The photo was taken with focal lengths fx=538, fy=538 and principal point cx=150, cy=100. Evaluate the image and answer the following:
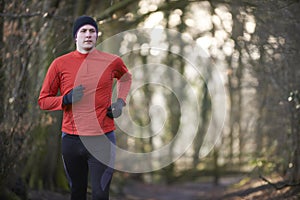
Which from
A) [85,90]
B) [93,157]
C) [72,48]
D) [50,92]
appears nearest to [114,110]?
[85,90]

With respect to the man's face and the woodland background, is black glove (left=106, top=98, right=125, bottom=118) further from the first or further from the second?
the woodland background

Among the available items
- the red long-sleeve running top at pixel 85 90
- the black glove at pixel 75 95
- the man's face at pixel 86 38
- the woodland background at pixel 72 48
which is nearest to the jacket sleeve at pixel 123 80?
the red long-sleeve running top at pixel 85 90

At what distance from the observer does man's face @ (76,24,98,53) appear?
16.0ft

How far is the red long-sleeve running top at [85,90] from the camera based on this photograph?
4.84m

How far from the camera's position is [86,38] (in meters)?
4.87

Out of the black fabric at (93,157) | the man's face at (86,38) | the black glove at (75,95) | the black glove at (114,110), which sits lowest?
the black fabric at (93,157)

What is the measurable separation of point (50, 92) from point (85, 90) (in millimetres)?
323

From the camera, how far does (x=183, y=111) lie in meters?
23.0

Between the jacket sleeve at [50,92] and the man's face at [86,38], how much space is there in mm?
307

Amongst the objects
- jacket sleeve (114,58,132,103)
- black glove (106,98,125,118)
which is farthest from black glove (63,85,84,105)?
jacket sleeve (114,58,132,103)

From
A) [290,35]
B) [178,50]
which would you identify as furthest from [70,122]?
[178,50]

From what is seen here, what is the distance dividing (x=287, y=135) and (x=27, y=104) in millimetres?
4850

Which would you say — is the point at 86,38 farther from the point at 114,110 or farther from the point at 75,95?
the point at 114,110

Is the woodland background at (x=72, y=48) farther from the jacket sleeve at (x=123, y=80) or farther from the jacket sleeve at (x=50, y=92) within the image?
the jacket sleeve at (x=123, y=80)
